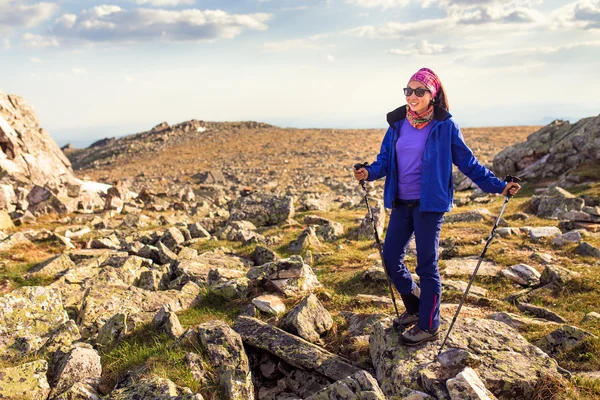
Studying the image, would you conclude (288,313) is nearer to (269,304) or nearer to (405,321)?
(269,304)

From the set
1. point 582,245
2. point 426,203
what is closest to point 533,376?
point 426,203

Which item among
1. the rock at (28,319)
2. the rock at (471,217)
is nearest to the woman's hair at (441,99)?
the rock at (28,319)

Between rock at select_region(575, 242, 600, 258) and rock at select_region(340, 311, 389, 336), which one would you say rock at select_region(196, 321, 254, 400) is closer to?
rock at select_region(340, 311, 389, 336)

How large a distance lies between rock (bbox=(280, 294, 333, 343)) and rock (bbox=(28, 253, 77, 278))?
28.3 feet

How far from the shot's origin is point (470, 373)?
4.94m

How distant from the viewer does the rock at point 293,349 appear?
584 centimetres

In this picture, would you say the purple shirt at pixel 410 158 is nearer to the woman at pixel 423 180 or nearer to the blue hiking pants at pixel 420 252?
the woman at pixel 423 180

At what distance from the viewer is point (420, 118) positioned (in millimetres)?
5750

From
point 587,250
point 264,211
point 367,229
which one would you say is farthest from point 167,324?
point 264,211

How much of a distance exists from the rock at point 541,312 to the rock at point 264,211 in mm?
11902

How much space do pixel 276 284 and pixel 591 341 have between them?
5532mm

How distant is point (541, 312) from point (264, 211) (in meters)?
13.2

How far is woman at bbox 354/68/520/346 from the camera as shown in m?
5.61

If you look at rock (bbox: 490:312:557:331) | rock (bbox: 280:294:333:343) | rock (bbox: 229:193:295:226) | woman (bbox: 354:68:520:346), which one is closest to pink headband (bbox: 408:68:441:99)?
woman (bbox: 354:68:520:346)
